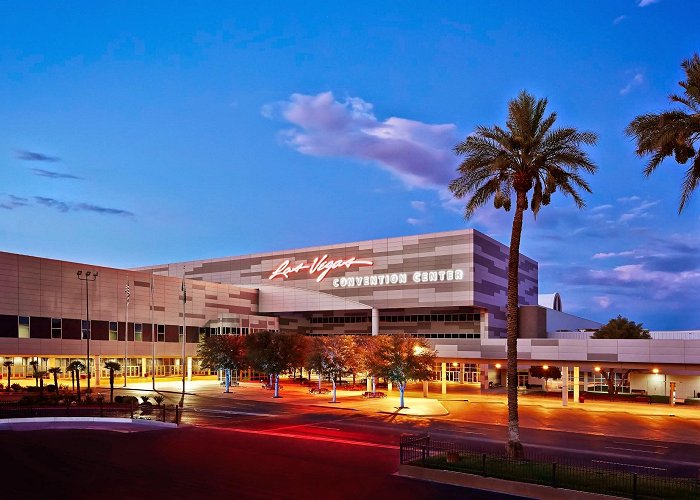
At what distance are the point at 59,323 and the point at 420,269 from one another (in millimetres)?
52375

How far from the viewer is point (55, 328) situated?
79.4 metres

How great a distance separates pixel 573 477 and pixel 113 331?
76.2 metres

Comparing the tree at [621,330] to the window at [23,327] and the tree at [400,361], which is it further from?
the window at [23,327]

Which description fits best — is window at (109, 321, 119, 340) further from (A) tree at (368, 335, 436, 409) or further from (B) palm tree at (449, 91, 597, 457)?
(B) palm tree at (449, 91, 597, 457)

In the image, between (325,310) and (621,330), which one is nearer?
(621,330)

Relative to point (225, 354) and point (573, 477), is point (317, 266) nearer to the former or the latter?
point (225, 354)

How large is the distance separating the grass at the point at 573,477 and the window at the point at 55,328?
66987mm

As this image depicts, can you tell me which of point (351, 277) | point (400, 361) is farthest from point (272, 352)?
point (351, 277)

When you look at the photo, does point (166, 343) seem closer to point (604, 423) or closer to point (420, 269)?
point (420, 269)

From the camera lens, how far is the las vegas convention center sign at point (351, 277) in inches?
3691

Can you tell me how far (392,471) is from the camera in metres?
26.6

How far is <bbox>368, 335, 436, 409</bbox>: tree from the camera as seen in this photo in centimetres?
5769

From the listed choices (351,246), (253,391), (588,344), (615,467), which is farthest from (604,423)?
(351,246)

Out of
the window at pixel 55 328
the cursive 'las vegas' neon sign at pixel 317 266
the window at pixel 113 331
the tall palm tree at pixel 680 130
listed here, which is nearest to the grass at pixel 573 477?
the tall palm tree at pixel 680 130
